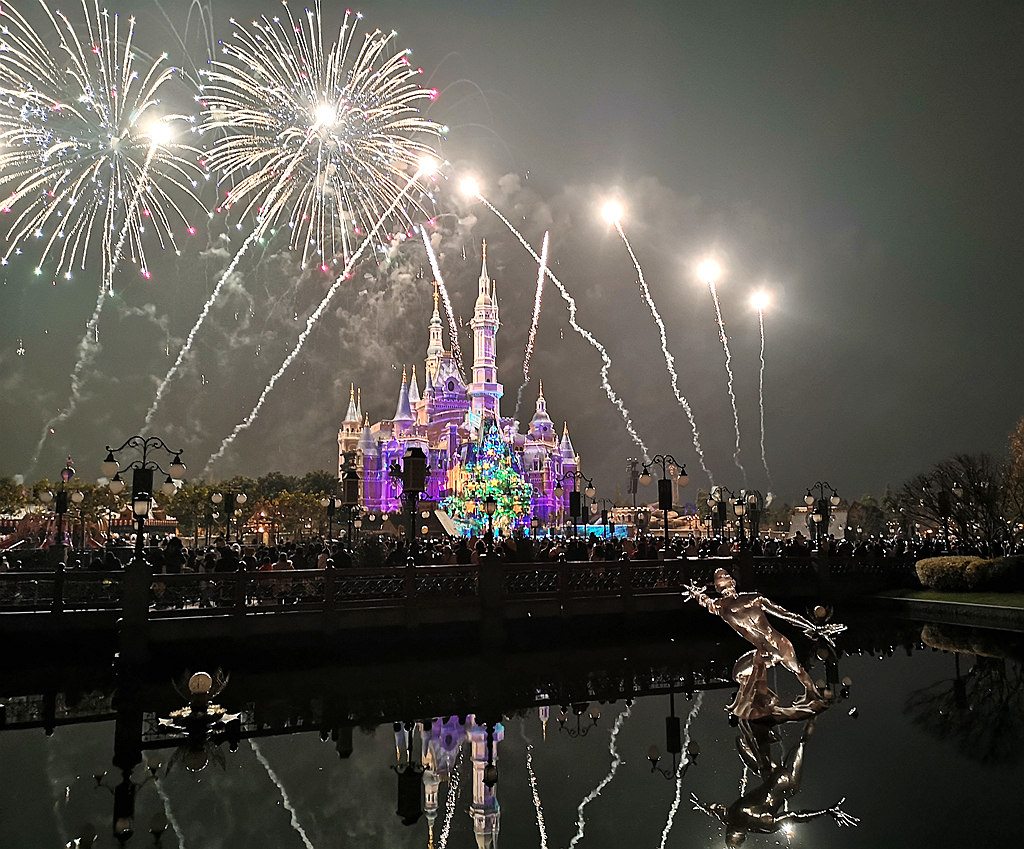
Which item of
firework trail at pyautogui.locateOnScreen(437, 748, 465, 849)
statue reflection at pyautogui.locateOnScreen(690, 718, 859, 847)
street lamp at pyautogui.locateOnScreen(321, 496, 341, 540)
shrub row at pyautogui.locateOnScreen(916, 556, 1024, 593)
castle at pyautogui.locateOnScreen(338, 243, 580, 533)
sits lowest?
firework trail at pyautogui.locateOnScreen(437, 748, 465, 849)

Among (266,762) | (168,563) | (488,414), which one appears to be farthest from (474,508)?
(266,762)

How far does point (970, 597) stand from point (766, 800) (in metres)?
20.8

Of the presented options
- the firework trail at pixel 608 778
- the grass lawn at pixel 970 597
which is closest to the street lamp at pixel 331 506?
the grass lawn at pixel 970 597

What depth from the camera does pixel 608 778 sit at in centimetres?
961

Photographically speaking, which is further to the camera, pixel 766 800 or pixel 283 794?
pixel 283 794

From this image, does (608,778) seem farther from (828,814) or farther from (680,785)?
(828,814)

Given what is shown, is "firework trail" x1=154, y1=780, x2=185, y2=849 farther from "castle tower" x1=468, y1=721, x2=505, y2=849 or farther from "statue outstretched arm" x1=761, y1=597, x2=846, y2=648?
"statue outstretched arm" x1=761, y1=597, x2=846, y2=648

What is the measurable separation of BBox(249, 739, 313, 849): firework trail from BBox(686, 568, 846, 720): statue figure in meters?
5.88

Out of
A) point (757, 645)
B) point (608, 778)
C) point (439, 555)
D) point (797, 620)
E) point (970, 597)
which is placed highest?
point (439, 555)

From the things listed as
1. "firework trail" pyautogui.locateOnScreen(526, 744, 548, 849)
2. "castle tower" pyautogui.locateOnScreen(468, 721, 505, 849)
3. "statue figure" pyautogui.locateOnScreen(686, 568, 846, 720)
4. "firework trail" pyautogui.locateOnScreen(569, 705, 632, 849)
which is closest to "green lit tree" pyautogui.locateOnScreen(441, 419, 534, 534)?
"firework trail" pyautogui.locateOnScreen(569, 705, 632, 849)

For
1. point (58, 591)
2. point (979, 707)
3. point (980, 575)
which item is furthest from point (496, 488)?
point (979, 707)

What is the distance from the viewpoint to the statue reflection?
7848 millimetres

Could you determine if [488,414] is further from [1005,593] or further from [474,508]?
[1005,593]

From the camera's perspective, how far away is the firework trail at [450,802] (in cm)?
772
